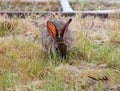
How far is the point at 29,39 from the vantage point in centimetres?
538

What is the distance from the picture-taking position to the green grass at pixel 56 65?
159 inches

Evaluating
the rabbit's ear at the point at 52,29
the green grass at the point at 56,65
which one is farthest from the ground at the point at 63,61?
the rabbit's ear at the point at 52,29

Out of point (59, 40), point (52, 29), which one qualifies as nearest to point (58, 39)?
point (59, 40)

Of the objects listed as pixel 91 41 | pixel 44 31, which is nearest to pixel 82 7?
pixel 91 41

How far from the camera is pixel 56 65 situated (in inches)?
175

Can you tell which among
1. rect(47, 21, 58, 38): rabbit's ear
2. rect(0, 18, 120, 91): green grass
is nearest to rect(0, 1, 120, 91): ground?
rect(0, 18, 120, 91): green grass

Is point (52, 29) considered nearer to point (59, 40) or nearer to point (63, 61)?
point (59, 40)

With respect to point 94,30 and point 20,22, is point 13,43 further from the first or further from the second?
point 94,30

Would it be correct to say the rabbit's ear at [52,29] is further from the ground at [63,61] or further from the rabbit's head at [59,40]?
the ground at [63,61]

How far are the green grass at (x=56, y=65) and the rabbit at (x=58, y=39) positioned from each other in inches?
2.8

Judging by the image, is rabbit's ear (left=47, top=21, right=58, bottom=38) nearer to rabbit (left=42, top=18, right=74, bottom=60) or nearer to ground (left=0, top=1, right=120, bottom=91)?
rabbit (left=42, top=18, right=74, bottom=60)

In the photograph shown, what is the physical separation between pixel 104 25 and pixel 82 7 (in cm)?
107

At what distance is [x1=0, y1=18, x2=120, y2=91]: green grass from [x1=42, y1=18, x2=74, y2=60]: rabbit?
0.23 ft

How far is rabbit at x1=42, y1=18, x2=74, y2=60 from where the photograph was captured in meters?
4.43
